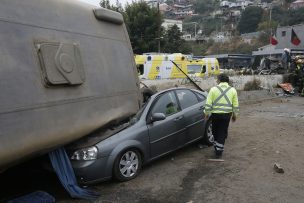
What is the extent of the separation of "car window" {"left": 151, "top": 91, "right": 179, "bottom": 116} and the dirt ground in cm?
92

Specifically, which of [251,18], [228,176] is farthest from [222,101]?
[251,18]

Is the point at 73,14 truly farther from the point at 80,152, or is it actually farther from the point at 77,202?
the point at 77,202

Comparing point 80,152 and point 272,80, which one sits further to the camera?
point 272,80

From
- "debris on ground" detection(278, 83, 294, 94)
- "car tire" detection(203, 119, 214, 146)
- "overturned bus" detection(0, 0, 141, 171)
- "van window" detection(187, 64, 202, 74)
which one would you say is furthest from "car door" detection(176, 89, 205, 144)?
"van window" detection(187, 64, 202, 74)

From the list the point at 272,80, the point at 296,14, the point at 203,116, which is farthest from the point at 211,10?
the point at 203,116

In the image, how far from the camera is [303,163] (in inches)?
259

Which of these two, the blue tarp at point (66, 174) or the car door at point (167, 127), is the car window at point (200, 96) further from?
the blue tarp at point (66, 174)

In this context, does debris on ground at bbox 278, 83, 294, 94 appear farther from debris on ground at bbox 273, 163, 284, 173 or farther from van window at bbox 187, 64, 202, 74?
debris on ground at bbox 273, 163, 284, 173

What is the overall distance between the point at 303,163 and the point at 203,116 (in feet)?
6.91

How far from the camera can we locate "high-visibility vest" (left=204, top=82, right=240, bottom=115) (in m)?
6.94

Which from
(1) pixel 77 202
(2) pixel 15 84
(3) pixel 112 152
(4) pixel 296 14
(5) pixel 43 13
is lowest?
(1) pixel 77 202

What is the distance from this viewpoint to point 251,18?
94.9 meters

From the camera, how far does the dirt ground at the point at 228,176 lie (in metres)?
5.25

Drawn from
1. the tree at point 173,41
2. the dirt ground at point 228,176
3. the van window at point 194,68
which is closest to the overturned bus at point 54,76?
A: the dirt ground at point 228,176
